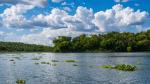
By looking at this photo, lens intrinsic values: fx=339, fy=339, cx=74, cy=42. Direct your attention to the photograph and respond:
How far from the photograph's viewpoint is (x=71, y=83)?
151 feet

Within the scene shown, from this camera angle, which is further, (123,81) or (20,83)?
(123,81)

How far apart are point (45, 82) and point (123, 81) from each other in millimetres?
10925

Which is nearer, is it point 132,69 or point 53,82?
point 53,82

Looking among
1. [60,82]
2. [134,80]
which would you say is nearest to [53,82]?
[60,82]

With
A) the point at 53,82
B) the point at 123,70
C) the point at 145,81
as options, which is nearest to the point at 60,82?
the point at 53,82

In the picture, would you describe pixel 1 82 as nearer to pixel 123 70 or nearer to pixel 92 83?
pixel 92 83

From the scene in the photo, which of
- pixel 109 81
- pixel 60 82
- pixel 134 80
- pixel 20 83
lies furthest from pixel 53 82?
pixel 134 80

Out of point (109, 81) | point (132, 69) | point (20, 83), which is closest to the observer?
point (20, 83)

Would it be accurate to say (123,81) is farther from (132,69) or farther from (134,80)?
(132,69)

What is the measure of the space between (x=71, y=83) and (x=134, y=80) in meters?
9.61

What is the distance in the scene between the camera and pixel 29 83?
45.4m

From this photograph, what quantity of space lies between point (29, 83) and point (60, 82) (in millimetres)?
4381

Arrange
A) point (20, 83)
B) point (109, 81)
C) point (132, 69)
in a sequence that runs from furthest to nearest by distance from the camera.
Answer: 1. point (132, 69)
2. point (109, 81)
3. point (20, 83)

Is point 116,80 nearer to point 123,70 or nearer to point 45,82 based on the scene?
point 45,82
